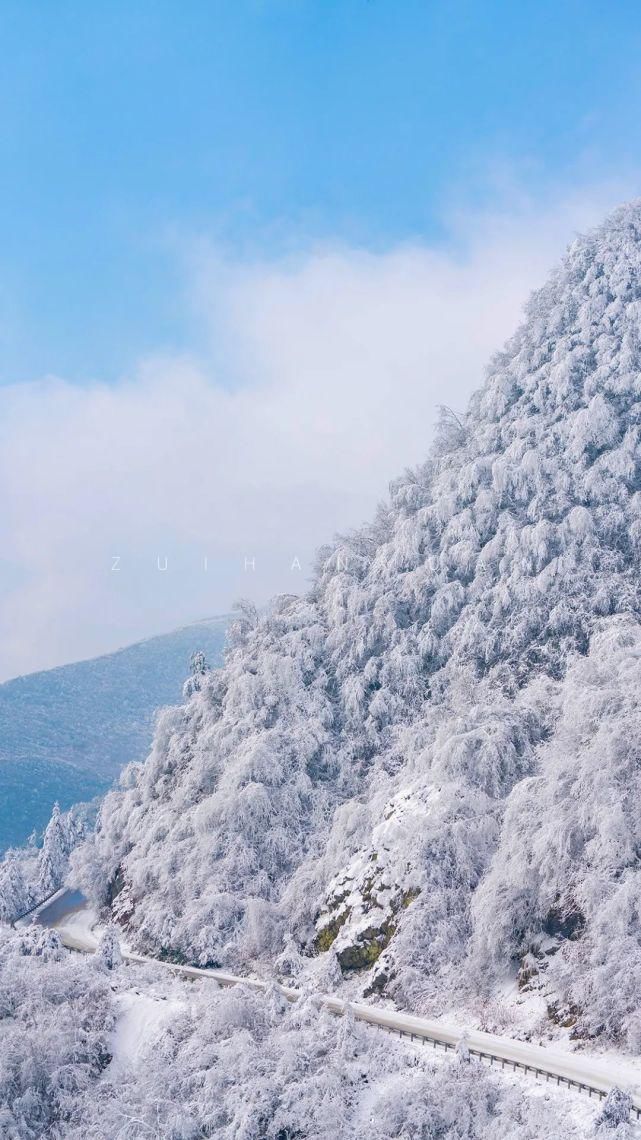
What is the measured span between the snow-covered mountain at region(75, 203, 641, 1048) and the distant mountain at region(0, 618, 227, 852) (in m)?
66.2

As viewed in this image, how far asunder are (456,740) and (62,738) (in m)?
132

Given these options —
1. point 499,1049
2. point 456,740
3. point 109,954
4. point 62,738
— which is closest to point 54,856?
point 109,954

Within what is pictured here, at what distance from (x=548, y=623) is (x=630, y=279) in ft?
115

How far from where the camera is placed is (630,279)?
76.2 m

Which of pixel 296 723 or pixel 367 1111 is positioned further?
pixel 296 723

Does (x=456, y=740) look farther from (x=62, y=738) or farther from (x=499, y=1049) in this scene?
(x=62, y=738)

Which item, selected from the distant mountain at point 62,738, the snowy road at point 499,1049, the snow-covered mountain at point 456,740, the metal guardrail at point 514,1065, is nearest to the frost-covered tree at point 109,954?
the snowy road at point 499,1049

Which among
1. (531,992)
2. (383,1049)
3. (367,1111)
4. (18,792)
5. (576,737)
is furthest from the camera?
(18,792)

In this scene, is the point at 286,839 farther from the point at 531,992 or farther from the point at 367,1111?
the point at 367,1111

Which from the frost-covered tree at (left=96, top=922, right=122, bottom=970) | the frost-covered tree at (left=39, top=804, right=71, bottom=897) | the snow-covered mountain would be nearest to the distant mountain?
the frost-covered tree at (left=39, top=804, right=71, bottom=897)

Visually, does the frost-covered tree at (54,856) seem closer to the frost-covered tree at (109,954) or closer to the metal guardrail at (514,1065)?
the frost-covered tree at (109,954)

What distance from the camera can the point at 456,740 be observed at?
5022 cm

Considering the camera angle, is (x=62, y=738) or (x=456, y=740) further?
(x=62, y=738)

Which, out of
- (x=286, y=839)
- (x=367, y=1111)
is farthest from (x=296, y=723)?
(x=367, y=1111)
